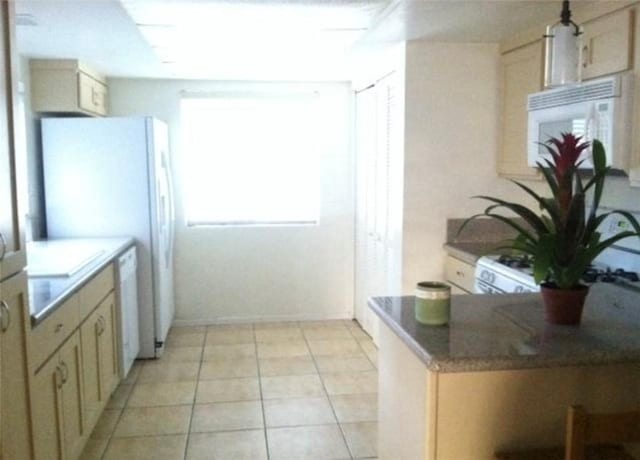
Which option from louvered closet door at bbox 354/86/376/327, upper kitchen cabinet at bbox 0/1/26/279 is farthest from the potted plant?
louvered closet door at bbox 354/86/376/327

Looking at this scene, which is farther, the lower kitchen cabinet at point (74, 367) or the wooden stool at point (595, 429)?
the lower kitchen cabinet at point (74, 367)

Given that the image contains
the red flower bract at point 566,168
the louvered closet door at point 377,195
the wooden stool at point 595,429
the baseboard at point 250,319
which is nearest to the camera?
the wooden stool at point 595,429

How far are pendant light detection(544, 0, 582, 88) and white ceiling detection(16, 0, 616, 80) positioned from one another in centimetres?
84

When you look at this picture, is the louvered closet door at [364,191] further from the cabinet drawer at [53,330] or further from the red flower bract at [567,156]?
the red flower bract at [567,156]

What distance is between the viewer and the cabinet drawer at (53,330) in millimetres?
2084

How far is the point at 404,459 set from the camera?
5.69 feet

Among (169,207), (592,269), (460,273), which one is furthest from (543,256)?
(169,207)

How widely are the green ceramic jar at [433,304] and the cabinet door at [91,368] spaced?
5.85ft

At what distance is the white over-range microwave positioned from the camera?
2.32m

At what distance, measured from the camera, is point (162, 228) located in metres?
4.30

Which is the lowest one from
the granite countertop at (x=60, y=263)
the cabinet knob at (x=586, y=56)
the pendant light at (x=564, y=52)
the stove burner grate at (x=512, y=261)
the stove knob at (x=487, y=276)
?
the stove knob at (x=487, y=276)

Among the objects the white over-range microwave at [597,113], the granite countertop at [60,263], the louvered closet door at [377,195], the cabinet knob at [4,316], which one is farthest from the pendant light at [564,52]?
the granite countertop at [60,263]

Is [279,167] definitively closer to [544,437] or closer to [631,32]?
[631,32]

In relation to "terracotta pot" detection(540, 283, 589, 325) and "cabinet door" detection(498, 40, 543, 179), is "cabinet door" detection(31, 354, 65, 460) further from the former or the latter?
"cabinet door" detection(498, 40, 543, 179)
